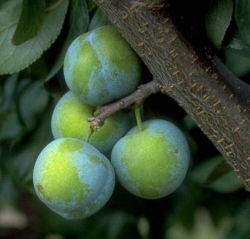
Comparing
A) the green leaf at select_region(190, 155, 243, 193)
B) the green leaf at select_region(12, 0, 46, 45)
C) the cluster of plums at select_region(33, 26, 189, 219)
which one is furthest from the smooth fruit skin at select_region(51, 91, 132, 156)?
the green leaf at select_region(190, 155, 243, 193)

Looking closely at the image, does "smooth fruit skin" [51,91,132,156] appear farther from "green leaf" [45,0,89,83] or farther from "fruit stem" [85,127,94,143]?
"green leaf" [45,0,89,83]

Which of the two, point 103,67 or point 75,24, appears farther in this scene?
point 75,24

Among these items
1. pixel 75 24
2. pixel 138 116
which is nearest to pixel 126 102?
pixel 138 116

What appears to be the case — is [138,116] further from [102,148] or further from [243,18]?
[243,18]

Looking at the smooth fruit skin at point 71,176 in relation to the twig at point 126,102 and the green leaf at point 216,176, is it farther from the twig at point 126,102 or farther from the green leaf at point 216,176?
the green leaf at point 216,176

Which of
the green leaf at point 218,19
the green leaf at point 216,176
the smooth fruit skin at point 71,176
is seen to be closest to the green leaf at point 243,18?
the green leaf at point 218,19

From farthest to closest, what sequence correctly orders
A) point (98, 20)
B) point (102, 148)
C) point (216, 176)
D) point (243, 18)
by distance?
point (216, 176)
point (98, 20)
point (102, 148)
point (243, 18)

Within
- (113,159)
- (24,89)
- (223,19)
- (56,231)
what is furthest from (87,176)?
(56,231)
